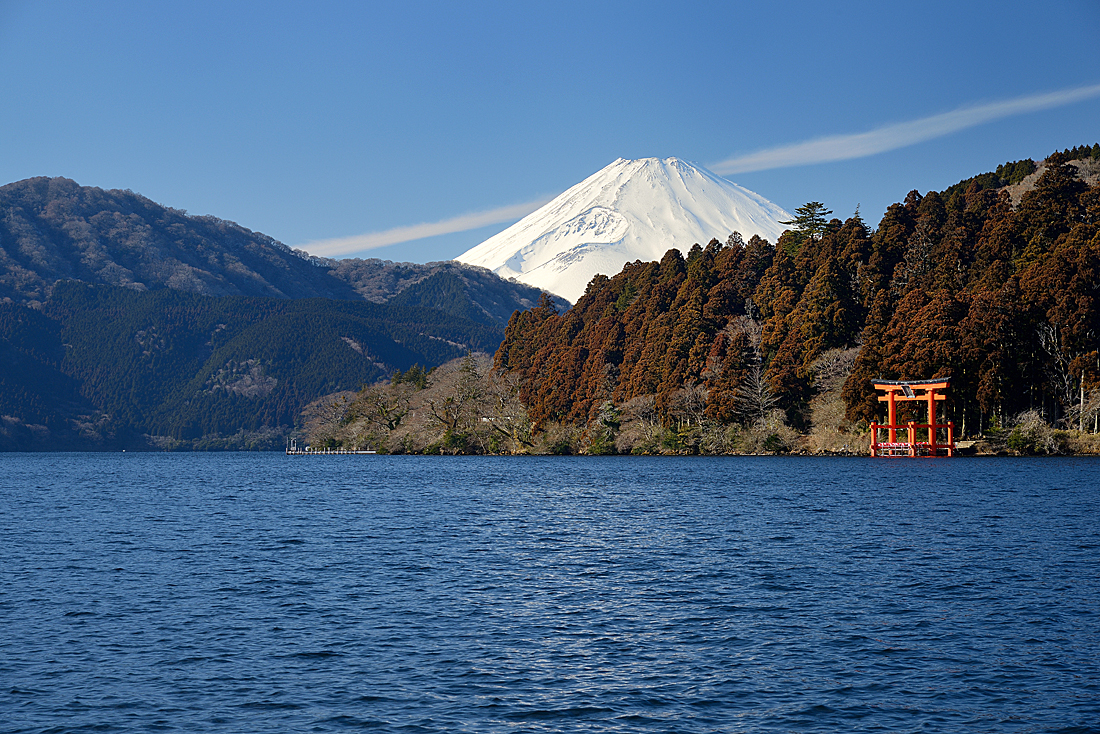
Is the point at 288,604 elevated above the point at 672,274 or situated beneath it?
situated beneath

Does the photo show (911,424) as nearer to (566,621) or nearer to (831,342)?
(831,342)

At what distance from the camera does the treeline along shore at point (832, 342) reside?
64.4 metres

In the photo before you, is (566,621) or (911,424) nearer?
(566,621)

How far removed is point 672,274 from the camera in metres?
101

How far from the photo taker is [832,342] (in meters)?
75.6

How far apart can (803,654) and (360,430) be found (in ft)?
380

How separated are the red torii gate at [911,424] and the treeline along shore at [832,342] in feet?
5.92

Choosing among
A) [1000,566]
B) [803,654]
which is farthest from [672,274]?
[803,654]

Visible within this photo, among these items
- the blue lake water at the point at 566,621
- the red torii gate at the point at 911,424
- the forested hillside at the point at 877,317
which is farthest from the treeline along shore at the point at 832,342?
the blue lake water at the point at 566,621

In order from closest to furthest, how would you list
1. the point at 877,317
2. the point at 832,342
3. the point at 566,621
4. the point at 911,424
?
the point at 566,621 → the point at 911,424 → the point at 877,317 → the point at 832,342

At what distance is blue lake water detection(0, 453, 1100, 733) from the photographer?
12055mm

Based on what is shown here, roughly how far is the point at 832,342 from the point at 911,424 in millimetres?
12144

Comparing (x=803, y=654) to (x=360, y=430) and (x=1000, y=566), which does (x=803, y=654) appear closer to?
(x=1000, y=566)

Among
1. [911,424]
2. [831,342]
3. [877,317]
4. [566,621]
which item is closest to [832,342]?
[831,342]
